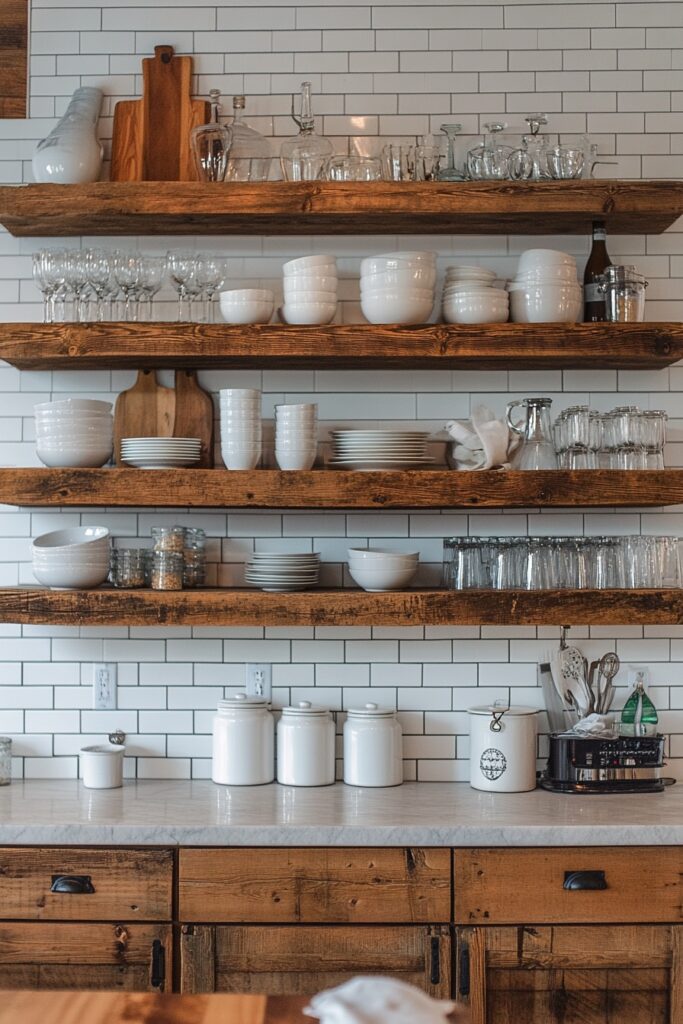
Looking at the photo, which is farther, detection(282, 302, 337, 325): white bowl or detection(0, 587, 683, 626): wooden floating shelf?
detection(282, 302, 337, 325): white bowl

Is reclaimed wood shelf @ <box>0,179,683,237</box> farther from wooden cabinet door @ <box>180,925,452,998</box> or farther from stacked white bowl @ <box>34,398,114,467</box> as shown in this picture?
wooden cabinet door @ <box>180,925,452,998</box>

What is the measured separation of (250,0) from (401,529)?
5.60ft

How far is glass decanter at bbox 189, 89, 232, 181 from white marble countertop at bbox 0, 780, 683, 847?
1781 millimetres

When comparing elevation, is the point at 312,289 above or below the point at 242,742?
above

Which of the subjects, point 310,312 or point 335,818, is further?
point 310,312

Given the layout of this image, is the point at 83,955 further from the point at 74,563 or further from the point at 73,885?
the point at 74,563

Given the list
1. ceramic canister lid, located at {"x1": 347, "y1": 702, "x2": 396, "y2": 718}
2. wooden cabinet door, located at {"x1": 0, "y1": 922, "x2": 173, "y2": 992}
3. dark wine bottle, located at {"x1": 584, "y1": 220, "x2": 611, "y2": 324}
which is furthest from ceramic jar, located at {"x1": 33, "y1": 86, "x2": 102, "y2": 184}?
wooden cabinet door, located at {"x1": 0, "y1": 922, "x2": 173, "y2": 992}

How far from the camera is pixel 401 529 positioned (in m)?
3.46

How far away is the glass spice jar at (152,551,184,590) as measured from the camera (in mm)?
3217

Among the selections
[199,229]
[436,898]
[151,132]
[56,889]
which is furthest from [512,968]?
[151,132]

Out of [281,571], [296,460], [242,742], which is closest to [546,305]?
[296,460]

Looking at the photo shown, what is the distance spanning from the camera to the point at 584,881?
2.77 metres

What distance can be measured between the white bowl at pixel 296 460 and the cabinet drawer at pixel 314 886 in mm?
1058

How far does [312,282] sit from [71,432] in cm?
81
